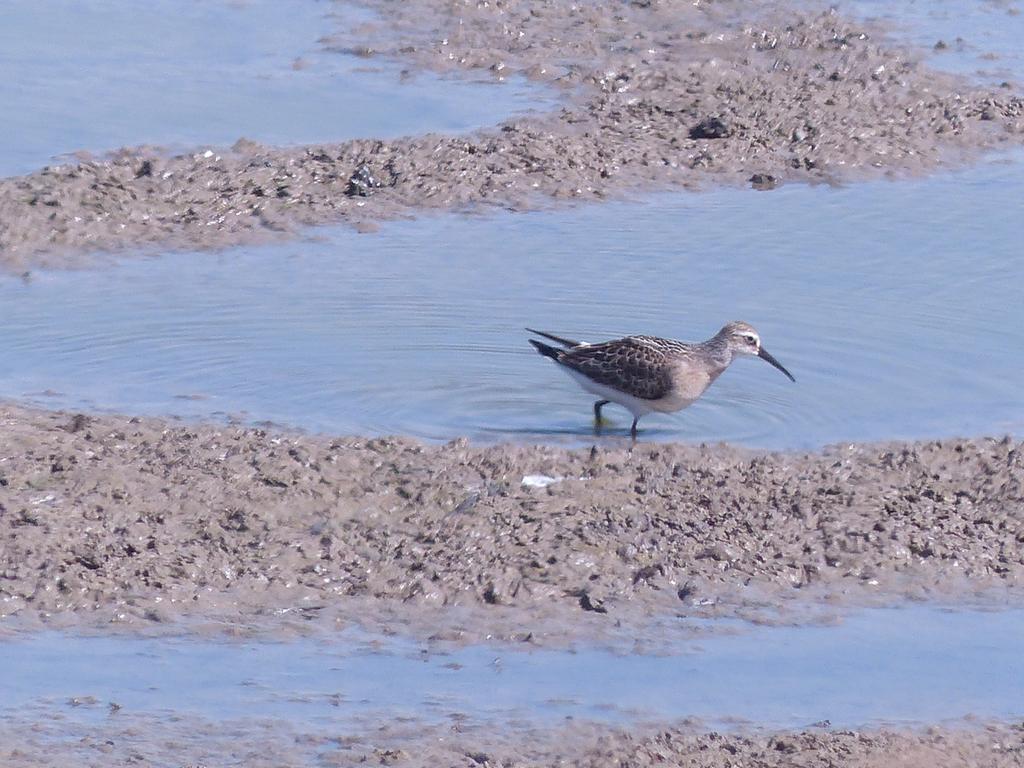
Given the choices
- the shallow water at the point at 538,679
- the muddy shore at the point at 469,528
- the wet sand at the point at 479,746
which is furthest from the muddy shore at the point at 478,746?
the muddy shore at the point at 469,528

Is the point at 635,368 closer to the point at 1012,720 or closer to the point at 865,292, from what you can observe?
the point at 865,292

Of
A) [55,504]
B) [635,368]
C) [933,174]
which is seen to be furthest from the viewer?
[933,174]

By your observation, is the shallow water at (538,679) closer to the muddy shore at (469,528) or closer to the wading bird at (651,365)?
the muddy shore at (469,528)

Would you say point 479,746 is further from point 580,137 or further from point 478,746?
point 580,137

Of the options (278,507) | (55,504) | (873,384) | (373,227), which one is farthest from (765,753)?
(373,227)

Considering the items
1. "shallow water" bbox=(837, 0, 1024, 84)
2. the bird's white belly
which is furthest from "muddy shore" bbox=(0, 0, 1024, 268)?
the bird's white belly

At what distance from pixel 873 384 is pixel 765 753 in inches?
189

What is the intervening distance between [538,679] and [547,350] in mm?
3995

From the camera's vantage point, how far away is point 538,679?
7.68m

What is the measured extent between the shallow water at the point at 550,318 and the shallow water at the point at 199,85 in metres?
2.20

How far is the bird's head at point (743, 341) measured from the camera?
11.2 meters

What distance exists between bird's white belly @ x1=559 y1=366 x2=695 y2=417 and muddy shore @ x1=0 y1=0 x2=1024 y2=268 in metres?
3.46

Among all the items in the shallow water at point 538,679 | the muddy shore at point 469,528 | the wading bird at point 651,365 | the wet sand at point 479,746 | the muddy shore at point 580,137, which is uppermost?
the muddy shore at point 580,137

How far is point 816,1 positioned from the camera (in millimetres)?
19625
